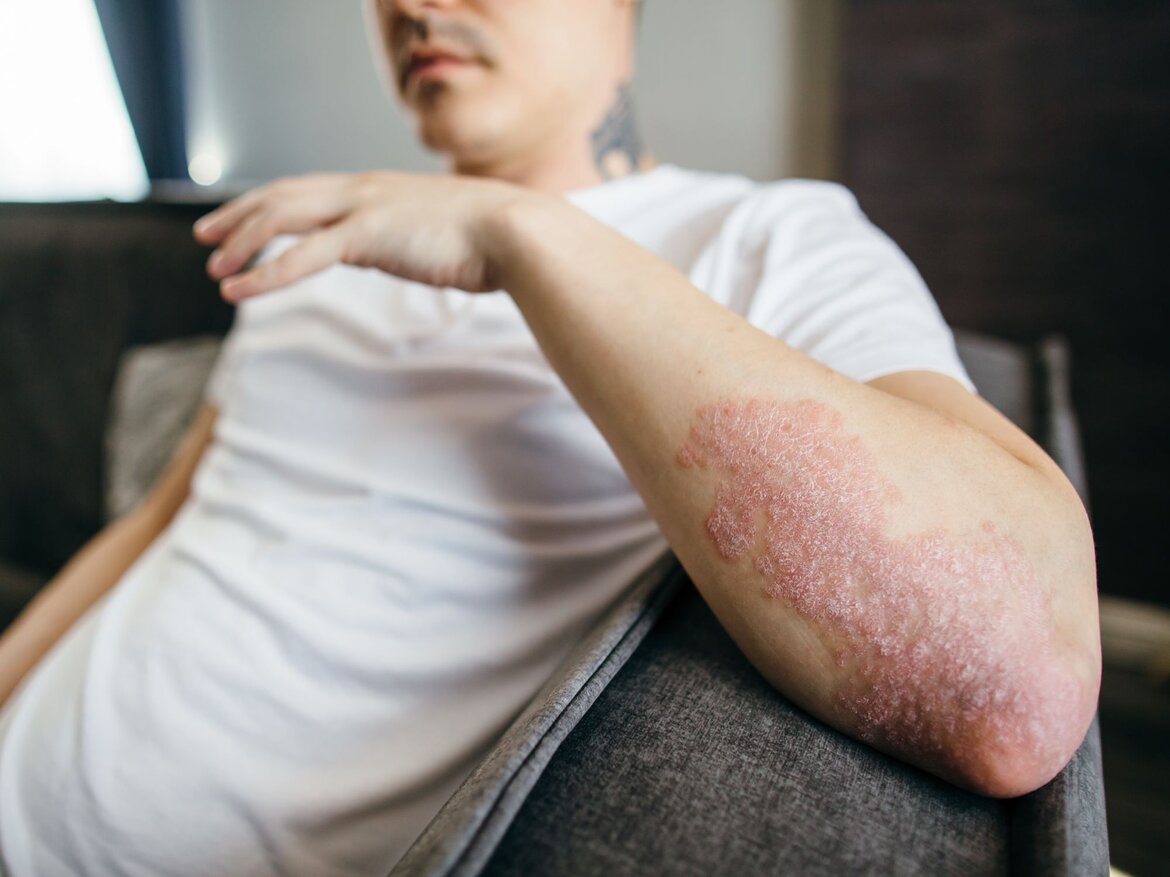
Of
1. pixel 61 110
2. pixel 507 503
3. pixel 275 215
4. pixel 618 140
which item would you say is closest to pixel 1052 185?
pixel 618 140

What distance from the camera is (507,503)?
67cm

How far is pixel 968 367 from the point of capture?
0.86 metres

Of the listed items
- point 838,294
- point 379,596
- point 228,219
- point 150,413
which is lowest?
point 150,413

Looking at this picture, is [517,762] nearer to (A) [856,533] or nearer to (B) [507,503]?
(A) [856,533]

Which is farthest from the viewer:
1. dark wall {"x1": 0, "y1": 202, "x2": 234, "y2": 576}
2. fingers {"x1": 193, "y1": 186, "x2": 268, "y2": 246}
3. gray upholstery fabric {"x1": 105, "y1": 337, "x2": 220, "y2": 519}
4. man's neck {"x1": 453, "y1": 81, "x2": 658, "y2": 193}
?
dark wall {"x1": 0, "y1": 202, "x2": 234, "y2": 576}

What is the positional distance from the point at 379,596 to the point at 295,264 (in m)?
0.30

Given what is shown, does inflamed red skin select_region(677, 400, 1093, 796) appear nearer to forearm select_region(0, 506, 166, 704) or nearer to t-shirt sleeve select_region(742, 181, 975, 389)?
t-shirt sleeve select_region(742, 181, 975, 389)

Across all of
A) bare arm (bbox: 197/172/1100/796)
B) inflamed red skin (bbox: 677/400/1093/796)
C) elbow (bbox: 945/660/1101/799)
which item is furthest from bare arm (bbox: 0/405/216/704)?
elbow (bbox: 945/660/1101/799)

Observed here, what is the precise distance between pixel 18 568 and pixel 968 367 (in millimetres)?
1811

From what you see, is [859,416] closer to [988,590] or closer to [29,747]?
[988,590]

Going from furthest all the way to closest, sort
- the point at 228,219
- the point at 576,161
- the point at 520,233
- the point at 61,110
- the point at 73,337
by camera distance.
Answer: the point at 61,110, the point at 73,337, the point at 576,161, the point at 228,219, the point at 520,233

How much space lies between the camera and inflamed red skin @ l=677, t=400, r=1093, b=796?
0.37m

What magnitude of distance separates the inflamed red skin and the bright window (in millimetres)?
3829

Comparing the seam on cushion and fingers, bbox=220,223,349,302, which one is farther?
fingers, bbox=220,223,349,302
